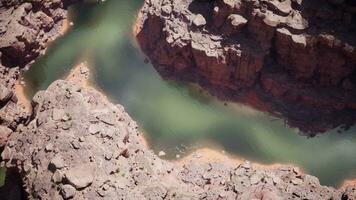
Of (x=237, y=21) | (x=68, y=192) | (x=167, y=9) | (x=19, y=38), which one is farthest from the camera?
(x=167, y=9)

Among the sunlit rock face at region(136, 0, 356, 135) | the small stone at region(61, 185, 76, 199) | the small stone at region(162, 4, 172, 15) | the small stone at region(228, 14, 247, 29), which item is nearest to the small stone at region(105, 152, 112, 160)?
the small stone at region(61, 185, 76, 199)

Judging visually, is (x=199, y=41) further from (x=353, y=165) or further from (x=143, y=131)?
(x=353, y=165)

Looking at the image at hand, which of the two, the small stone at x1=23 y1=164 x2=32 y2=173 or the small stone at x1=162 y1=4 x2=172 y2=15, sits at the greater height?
the small stone at x1=162 y1=4 x2=172 y2=15

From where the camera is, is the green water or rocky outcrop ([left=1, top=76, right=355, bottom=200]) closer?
rocky outcrop ([left=1, top=76, right=355, bottom=200])

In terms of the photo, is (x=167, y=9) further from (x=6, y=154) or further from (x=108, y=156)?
(x=6, y=154)

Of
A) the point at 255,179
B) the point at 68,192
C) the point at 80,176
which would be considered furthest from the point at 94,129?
the point at 255,179

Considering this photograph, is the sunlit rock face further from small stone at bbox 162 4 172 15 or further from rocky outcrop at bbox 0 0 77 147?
rocky outcrop at bbox 0 0 77 147

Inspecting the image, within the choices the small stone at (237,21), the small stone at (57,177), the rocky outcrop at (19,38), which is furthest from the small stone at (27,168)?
the small stone at (237,21)
